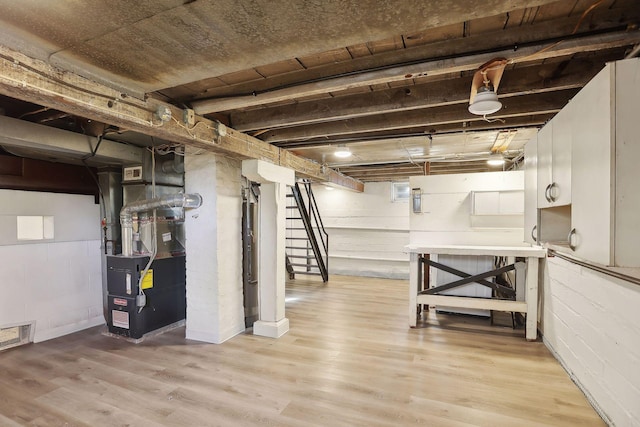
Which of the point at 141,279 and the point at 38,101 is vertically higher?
the point at 38,101

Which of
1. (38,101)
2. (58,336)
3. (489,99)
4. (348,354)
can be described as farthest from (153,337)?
(489,99)

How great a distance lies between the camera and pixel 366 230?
730cm

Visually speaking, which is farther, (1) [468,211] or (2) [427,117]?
(1) [468,211]

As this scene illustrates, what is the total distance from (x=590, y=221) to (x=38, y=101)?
2.65 meters

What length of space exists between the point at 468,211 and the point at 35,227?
17.5ft

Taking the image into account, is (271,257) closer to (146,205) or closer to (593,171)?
(146,205)

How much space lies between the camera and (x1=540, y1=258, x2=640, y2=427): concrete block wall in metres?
1.72

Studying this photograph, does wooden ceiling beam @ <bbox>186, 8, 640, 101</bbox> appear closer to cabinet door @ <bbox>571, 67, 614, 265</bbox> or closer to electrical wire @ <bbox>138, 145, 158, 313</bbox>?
cabinet door @ <bbox>571, 67, 614, 265</bbox>

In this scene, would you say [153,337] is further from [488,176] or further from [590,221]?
[488,176]

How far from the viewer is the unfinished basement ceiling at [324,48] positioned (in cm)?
117

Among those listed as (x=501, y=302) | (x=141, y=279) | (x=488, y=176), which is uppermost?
(x=488, y=176)

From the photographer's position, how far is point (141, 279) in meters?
3.34

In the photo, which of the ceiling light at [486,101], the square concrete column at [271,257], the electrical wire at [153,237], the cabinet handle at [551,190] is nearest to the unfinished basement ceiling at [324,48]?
the ceiling light at [486,101]

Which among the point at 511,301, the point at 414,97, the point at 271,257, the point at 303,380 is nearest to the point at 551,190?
the point at 414,97
